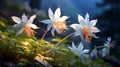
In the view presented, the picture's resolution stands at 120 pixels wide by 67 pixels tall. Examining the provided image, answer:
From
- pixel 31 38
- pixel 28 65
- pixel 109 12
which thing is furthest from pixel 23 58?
pixel 109 12

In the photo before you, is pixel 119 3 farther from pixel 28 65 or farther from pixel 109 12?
pixel 28 65

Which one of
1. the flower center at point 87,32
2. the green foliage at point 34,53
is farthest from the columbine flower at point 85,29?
the green foliage at point 34,53

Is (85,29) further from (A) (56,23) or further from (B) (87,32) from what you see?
(A) (56,23)

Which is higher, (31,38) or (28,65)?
(31,38)

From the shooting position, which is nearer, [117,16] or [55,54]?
[55,54]

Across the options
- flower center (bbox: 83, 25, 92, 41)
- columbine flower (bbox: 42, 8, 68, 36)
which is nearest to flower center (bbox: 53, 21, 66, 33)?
columbine flower (bbox: 42, 8, 68, 36)

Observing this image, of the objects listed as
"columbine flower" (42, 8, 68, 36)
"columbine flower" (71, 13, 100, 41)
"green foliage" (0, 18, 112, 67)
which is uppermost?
"columbine flower" (42, 8, 68, 36)

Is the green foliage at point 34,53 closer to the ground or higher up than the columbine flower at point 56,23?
closer to the ground

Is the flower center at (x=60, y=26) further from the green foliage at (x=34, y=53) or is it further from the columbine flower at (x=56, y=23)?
the green foliage at (x=34, y=53)

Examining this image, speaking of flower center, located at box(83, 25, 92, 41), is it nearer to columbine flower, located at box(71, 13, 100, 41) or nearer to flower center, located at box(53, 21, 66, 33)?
columbine flower, located at box(71, 13, 100, 41)

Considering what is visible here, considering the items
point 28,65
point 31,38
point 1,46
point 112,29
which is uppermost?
point 112,29

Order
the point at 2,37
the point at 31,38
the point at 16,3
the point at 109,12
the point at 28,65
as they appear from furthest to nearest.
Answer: the point at 16,3 → the point at 109,12 → the point at 31,38 → the point at 2,37 → the point at 28,65
